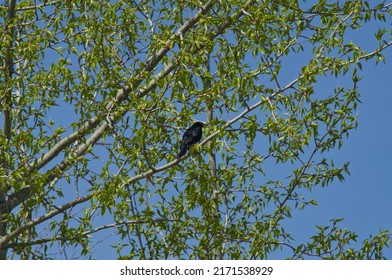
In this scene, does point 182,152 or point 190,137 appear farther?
point 190,137

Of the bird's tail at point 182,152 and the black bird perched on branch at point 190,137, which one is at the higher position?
the black bird perched on branch at point 190,137

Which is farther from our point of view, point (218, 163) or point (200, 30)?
point (218, 163)

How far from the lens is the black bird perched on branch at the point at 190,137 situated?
14738mm

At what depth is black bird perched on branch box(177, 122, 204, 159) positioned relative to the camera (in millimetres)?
14738

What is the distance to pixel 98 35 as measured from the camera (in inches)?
607

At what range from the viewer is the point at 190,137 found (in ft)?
48.6

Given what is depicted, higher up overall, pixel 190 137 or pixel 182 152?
pixel 190 137

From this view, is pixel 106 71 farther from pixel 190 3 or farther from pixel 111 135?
pixel 190 3

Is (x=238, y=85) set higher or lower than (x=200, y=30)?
lower

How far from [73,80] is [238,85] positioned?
11.1 ft

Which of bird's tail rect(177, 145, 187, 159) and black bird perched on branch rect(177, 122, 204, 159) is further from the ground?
black bird perched on branch rect(177, 122, 204, 159)

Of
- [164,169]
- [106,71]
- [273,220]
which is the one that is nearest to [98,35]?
[106,71]
